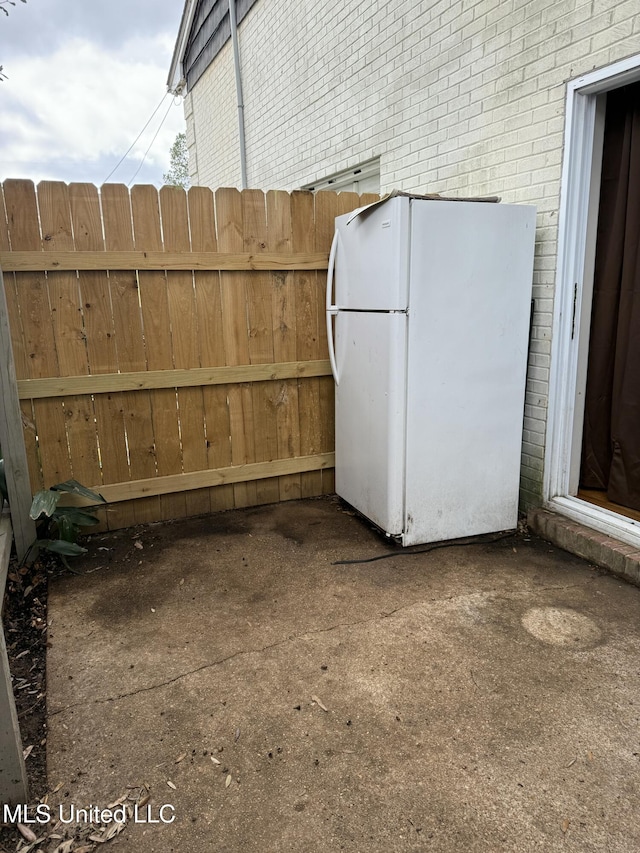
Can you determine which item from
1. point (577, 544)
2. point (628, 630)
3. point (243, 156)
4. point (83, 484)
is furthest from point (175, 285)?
point (243, 156)

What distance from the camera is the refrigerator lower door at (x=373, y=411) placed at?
274 centimetres

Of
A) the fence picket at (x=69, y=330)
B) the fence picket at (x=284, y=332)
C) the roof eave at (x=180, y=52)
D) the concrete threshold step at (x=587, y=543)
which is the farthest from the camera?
the roof eave at (x=180, y=52)

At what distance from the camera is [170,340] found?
124 inches

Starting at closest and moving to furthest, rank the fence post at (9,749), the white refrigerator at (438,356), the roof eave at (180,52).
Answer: the fence post at (9,749), the white refrigerator at (438,356), the roof eave at (180,52)

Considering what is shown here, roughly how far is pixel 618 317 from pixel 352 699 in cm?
227

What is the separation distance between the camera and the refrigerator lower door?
2.74m

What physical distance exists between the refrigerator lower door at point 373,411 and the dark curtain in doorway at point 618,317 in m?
1.11

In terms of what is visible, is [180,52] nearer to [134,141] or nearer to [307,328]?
[307,328]

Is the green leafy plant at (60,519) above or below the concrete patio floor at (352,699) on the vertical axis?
above

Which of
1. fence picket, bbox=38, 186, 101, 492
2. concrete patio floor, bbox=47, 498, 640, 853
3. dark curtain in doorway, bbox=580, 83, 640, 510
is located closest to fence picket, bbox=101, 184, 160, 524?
fence picket, bbox=38, 186, 101, 492

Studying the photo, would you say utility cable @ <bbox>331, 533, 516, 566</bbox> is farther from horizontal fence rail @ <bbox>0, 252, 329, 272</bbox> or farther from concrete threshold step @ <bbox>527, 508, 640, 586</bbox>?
horizontal fence rail @ <bbox>0, 252, 329, 272</bbox>

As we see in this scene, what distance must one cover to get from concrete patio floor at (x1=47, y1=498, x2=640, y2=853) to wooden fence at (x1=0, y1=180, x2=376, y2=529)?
62cm

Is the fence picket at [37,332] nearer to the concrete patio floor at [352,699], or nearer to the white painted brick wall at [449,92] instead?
the concrete patio floor at [352,699]

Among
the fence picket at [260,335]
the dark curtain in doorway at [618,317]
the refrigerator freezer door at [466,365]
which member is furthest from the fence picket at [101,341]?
the dark curtain in doorway at [618,317]
